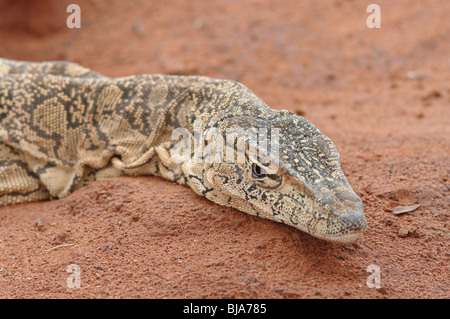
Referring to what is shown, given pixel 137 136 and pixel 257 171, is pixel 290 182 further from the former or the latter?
pixel 137 136

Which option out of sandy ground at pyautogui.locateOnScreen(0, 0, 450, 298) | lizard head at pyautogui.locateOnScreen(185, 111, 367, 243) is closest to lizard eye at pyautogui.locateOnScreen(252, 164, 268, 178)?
lizard head at pyautogui.locateOnScreen(185, 111, 367, 243)

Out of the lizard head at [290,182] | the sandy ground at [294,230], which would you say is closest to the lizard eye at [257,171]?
the lizard head at [290,182]

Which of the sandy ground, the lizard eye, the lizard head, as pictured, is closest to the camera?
the lizard head

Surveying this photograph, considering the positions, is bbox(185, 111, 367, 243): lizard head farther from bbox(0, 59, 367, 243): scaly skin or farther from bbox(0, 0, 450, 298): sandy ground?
bbox(0, 0, 450, 298): sandy ground

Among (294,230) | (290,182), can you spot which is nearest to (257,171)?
(290,182)

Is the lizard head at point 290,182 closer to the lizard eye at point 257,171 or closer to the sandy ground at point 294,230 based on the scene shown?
the lizard eye at point 257,171
